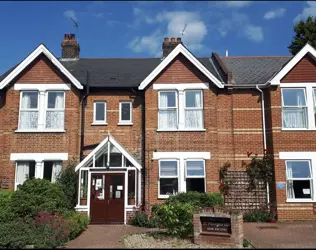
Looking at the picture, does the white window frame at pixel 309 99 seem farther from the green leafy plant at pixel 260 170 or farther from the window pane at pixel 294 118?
the green leafy plant at pixel 260 170

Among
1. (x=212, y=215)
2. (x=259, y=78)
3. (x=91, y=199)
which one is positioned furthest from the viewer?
(x=259, y=78)

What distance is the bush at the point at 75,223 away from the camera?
40.1ft

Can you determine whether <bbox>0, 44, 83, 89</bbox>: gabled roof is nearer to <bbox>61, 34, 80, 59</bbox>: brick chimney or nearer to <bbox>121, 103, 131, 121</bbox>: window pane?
<bbox>121, 103, 131, 121</bbox>: window pane

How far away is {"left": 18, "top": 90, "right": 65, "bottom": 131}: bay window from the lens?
17109mm

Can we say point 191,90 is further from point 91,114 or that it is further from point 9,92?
point 9,92

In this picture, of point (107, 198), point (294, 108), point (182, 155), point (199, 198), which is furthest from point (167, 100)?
point (294, 108)

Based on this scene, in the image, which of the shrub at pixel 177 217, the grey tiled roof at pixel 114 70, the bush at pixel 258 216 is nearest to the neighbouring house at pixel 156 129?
the grey tiled roof at pixel 114 70

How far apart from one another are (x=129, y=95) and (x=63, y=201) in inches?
251

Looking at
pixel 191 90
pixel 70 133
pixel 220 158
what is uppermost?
pixel 191 90

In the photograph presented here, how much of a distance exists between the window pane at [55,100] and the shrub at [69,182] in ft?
10.4

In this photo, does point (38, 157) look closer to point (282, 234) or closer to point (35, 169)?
point (35, 169)

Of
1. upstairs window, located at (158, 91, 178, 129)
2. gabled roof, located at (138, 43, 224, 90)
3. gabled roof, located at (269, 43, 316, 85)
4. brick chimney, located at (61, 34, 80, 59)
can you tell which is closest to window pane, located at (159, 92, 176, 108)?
upstairs window, located at (158, 91, 178, 129)

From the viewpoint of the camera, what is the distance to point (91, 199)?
15961 mm

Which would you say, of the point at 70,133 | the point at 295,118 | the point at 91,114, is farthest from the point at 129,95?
the point at 295,118
